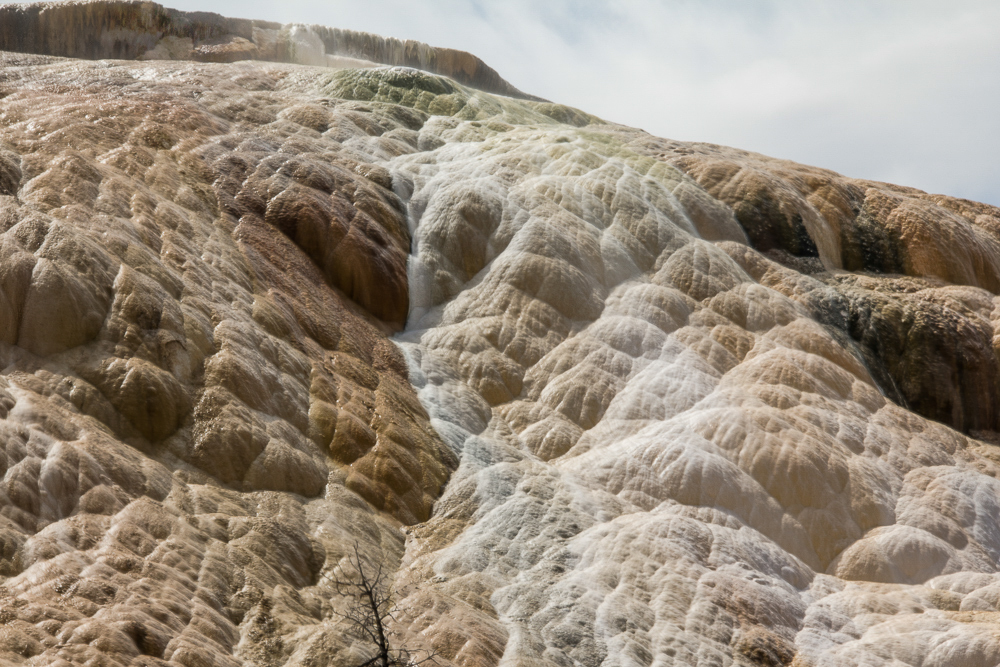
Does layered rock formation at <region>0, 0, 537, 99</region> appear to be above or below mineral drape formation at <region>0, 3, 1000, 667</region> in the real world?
above

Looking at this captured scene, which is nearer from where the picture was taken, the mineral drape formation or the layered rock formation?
the mineral drape formation

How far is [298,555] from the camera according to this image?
23.7 ft

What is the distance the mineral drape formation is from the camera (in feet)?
22.0

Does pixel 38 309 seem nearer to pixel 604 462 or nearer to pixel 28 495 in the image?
pixel 28 495

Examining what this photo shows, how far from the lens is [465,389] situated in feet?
34.9

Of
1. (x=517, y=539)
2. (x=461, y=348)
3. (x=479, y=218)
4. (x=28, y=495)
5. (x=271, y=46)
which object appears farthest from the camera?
(x=271, y=46)

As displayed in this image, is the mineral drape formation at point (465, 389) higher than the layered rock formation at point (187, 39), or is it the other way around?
the layered rock formation at point (187, 39)

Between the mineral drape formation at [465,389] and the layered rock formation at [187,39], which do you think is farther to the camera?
the layered rock formation at [187,39]

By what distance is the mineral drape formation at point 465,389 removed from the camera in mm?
6715

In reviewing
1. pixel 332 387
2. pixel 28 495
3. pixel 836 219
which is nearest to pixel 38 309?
pixel 28 495

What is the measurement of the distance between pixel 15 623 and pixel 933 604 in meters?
8.30

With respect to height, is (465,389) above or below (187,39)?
below

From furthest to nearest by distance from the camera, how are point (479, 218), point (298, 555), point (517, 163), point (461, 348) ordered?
1. point (517, 163)
2. point (479, 218)
3. point (461, 348)
4. point (298, 555)

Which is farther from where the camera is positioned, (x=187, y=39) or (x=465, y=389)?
(x=187, y=39)
